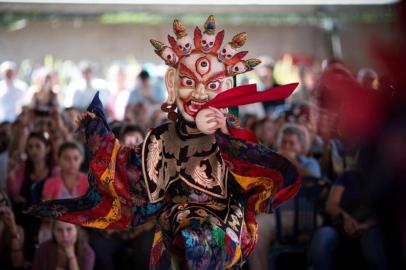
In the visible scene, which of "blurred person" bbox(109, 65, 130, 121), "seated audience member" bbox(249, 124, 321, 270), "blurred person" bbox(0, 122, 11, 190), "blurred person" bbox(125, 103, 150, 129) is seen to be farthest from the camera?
"blurred person" bbox(109, 65, 130, 121)

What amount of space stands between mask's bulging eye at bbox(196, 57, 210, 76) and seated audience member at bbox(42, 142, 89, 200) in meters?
1.89

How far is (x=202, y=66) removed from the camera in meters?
4.17

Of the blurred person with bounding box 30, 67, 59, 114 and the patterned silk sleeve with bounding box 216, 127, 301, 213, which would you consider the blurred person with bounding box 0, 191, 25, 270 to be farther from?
the patterned silk sleeve with bounding box 216, 127, 301, 213

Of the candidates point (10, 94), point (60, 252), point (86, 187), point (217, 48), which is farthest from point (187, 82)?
point (10, 94)

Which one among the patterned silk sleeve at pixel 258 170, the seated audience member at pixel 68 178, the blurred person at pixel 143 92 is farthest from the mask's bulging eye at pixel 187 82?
the blurred person at pixel 143 92

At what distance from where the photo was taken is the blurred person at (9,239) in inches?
229

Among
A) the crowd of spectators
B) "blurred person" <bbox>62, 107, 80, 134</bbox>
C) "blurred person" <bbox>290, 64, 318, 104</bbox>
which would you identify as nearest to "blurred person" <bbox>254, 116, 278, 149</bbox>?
the crowd of spectators

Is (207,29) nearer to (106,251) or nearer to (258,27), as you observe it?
(106,251)

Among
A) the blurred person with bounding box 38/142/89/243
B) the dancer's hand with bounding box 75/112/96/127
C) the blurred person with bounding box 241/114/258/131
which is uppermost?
the dancer's hand with bounding box 75/112/96/127

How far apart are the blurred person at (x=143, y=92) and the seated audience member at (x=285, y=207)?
9.37 ft

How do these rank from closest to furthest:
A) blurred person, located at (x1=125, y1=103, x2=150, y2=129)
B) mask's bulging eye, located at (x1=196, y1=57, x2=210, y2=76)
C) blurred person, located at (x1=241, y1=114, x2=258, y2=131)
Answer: mask's bulging eye, located at (x1=196, y1=57, x2=210, y2=76), blurred person, located at (x1=241, y1=114, x2=258, y2=131), blurred person, located at (x1=125, y1=103, x2=150, y2=129)

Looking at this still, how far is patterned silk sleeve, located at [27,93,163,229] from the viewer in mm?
4242

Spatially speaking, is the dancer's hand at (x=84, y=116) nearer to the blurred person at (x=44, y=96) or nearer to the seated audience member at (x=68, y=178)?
the seated audience member at (x=68, y=178)

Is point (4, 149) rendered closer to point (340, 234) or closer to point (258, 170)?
point (340, 234)
